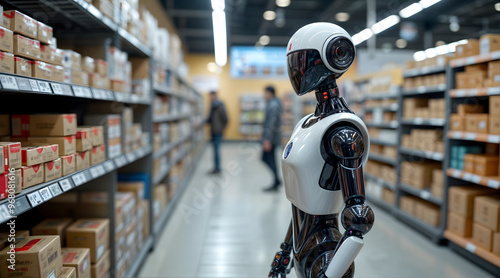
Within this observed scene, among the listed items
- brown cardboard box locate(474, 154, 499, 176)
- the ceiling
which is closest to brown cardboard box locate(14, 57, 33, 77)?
brown cardboard box locate(474, 154, 499, 176)

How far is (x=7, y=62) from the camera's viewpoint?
125 cm

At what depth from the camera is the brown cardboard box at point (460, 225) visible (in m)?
3.07

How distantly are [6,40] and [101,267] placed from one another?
1.34m

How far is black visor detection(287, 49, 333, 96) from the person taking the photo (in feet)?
4.86

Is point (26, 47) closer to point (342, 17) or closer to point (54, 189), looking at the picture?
point (54, 189)

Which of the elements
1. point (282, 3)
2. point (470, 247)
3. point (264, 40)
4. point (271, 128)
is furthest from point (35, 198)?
point (264, 40)

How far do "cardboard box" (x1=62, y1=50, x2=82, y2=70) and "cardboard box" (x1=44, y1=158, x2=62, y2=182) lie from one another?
530 millimetres

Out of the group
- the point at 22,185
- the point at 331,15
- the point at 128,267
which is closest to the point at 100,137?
the point at 22,185

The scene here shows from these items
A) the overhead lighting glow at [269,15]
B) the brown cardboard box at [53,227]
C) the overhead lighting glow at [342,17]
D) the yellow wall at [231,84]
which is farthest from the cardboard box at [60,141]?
the yellow wall at [231,84]

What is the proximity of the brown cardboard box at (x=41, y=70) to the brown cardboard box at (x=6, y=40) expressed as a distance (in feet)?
0.43

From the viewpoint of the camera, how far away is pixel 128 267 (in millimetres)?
2531

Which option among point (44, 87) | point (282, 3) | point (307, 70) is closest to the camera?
point (44, 87)

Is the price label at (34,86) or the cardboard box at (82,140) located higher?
the price label at (34,86)

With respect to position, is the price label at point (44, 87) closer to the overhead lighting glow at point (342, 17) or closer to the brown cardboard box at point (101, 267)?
the brown cardboard box at point (101, 267)
